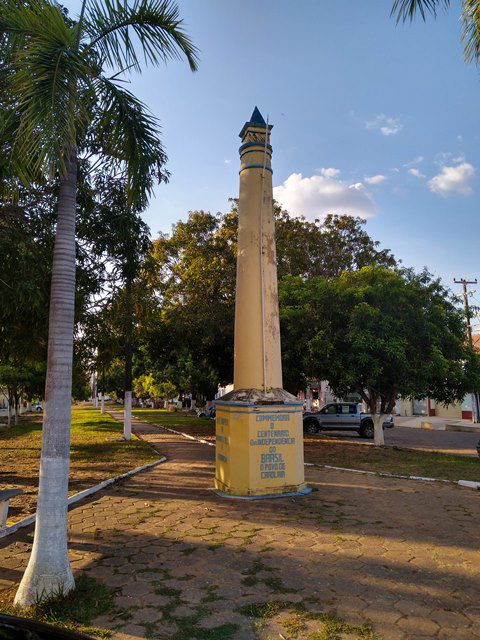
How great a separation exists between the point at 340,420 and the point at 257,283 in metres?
15.8

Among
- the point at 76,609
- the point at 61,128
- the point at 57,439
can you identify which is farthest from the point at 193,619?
the point at 61,128

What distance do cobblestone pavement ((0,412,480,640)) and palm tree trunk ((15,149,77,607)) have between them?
68 cm

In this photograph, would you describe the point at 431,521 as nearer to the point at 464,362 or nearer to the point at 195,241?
the point at 464,362

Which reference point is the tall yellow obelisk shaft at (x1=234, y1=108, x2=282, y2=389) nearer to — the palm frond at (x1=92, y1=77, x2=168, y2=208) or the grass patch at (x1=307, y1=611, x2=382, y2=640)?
the palm frond at (x1=92, y1=77, x2=168, y2=208)

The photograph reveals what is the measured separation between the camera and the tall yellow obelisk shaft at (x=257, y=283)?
8.90 meters

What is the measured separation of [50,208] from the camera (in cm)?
860

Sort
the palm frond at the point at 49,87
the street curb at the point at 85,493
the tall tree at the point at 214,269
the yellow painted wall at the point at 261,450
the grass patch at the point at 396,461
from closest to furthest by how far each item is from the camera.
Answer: the palm frond at the point at 49,87, the street curb at the point at 85,493, the yellow painted wall at the point at 261,450, the grass patch at the point at 396,461, the tall tree at the point at 214,269

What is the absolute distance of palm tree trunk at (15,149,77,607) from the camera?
4199 millimetres

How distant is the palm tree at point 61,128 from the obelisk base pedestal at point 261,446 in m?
4.23

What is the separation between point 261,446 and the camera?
8.31 m

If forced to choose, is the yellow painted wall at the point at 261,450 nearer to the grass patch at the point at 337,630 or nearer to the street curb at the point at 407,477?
the street curb at the point at 407,477

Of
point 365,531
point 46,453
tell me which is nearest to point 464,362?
point 365,531

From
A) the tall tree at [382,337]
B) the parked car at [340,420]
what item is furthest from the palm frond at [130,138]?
the parked car at [340,420]

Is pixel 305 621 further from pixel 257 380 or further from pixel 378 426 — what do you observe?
→ pixel 378 426
